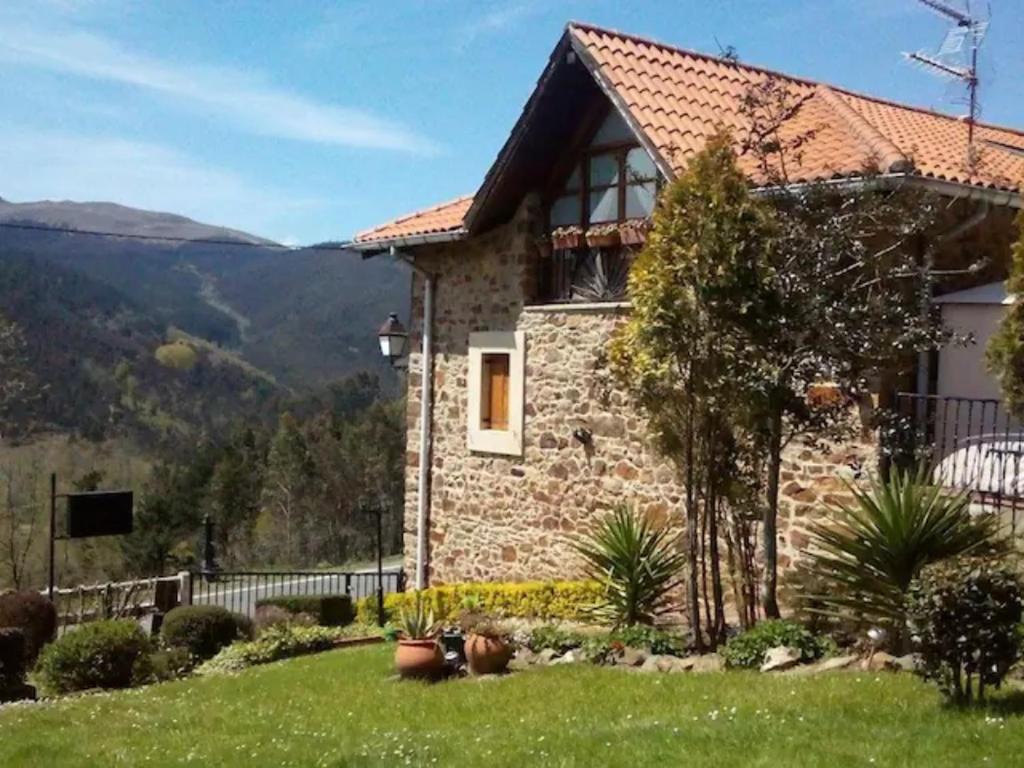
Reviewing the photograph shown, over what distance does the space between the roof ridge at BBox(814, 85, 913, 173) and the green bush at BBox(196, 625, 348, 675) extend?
26.8 feet

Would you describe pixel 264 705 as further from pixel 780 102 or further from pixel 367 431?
pixel 367 431

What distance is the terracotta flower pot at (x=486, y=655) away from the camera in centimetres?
966

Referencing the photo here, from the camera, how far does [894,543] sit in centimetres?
834

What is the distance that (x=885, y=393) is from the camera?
10.5m

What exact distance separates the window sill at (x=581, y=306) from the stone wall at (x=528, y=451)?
0.09 ft

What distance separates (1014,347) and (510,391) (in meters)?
7.23

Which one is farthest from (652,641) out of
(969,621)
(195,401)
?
(195,401)

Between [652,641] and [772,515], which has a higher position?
[772,515]

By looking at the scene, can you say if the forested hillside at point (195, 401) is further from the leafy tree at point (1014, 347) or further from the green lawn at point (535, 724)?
the leafy tree at point (1014, 347)

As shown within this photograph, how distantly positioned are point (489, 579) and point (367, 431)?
109 feet

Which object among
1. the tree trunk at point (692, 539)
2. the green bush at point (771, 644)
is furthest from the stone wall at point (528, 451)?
the green bush at point (771, 644)

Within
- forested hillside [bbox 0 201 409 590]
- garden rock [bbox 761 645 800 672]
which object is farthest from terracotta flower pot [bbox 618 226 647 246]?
forested hillside [bbox 0 201 409 590]

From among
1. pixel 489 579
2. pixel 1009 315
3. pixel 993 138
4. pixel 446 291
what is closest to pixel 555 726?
pixel 1009 315

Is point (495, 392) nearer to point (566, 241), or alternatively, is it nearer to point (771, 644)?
point (566, 241)
